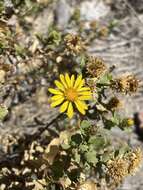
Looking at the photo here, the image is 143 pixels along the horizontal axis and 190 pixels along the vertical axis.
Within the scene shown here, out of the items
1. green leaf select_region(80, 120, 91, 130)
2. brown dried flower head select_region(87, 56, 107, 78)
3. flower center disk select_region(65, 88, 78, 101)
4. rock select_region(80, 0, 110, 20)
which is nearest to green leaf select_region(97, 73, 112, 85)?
brown dried flower head select_region(87, 56, 107, 78)

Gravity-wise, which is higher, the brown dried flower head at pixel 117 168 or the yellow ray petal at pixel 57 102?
the yellow ray petal at pixel 57 102

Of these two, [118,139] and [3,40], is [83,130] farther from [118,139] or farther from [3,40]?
[118,139]

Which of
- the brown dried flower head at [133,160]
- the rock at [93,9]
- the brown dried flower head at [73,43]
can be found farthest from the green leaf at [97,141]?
the rock at [93,9]

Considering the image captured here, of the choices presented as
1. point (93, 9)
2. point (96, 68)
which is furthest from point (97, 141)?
point (93, 9)

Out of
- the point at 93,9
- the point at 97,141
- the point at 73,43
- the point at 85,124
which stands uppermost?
the point at 93,9

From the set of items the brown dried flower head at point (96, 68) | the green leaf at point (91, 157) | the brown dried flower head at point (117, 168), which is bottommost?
the brown dried flower head at point (117, 168)

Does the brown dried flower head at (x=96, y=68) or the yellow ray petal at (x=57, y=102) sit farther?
the brown dried flower head at (x=96, y=68)

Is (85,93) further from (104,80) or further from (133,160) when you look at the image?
(133,160)

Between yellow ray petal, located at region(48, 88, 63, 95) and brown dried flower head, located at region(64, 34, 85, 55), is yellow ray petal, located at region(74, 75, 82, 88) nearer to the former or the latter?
yellow ray petal, located at region(48, 88, 63, 95)

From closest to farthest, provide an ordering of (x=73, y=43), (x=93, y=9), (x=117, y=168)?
(x=117, y=168) < (x=73, y=43) < (x=93, y=9)

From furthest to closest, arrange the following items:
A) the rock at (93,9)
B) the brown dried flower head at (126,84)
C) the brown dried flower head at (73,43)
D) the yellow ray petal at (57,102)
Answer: the rock at (93,9) → the brown dried flower head at (73,43) → the brown dried flower head at (126,84) → the yellow ray petal at (57,102)

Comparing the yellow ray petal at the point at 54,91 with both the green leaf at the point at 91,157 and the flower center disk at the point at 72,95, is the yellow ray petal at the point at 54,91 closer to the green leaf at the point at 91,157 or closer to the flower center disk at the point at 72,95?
the flower center disk at the point at 72,95

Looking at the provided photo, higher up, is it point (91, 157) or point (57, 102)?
point (57, 102)
